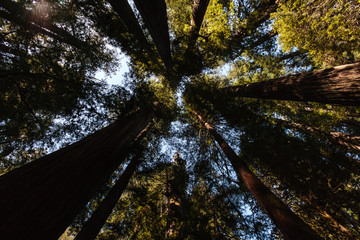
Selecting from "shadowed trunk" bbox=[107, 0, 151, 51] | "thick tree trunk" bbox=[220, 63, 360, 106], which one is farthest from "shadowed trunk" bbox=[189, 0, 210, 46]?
"thick tree trunk" bbox=[220, 63, 360, 106]

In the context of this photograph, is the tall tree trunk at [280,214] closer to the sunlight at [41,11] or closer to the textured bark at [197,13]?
the textured bark at [197,13]

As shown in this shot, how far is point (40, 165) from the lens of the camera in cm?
158

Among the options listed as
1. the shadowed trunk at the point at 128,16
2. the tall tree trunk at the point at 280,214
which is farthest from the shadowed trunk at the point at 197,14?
the tall tree trunk at the point at 280,214

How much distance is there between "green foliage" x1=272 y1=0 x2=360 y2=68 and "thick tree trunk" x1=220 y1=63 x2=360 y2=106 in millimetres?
3750

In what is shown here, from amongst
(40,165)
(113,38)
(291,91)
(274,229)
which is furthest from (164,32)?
(274,229)

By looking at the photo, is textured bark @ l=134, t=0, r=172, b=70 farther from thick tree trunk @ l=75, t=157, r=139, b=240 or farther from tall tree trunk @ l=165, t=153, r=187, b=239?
tall tree trunk @ l=165, t=153, r=187, b=239

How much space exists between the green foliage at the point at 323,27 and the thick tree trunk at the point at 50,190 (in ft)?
27.0

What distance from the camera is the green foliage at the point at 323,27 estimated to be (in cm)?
446

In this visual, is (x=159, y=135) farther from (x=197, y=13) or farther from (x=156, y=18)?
(x=197, y=13)

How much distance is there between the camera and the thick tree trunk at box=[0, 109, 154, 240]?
1.10m

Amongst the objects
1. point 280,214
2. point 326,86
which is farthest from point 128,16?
point 280,214

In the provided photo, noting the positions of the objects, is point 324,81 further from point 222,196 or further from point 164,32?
point 222,196

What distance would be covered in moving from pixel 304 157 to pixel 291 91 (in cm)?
257

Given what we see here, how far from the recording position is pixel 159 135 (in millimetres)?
7402
